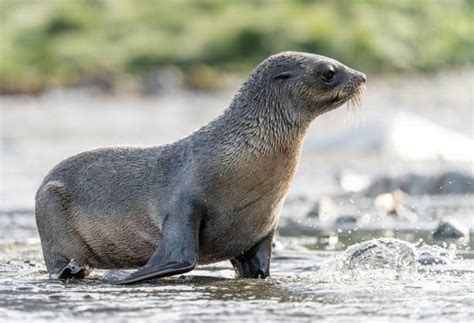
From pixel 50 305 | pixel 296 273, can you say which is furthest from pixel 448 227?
pixel 50 305

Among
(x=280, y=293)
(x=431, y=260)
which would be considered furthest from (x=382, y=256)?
(x=280, y=293)

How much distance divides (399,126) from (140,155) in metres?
12.0

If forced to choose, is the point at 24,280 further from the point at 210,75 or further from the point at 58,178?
the point at 210,75

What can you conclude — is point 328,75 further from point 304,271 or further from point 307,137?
point 307,137

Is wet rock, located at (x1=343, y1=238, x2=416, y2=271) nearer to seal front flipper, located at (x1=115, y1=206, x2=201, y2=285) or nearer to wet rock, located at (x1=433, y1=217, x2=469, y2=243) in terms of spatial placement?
seal front flipper, located at (x1=115, y1=206, x2=201, y2=285)

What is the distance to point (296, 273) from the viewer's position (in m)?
10.0

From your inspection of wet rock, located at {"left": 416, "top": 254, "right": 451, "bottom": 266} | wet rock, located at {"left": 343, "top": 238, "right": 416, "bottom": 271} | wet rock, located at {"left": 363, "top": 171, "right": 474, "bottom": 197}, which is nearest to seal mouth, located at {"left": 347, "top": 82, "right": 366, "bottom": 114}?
wet rock, located at {"left": 343, "top": 238, "right": 416, "bottom": 271}

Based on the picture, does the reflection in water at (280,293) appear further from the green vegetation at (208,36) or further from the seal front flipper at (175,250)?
the green vegetation at (208,36)

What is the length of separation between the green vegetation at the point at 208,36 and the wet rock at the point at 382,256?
1315 inches

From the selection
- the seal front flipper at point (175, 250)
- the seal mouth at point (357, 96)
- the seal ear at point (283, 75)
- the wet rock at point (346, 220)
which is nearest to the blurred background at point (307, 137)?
the wet rock at point (346, 220)

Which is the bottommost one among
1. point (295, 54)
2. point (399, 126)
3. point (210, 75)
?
point (295, 54)

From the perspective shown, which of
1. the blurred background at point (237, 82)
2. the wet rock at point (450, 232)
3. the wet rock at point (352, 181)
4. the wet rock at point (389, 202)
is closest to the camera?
the wet rock at point (450, 232)

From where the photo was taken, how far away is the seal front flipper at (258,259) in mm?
9602

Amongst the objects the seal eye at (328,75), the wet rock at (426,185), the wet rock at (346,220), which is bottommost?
the wet rock at (346,220)
